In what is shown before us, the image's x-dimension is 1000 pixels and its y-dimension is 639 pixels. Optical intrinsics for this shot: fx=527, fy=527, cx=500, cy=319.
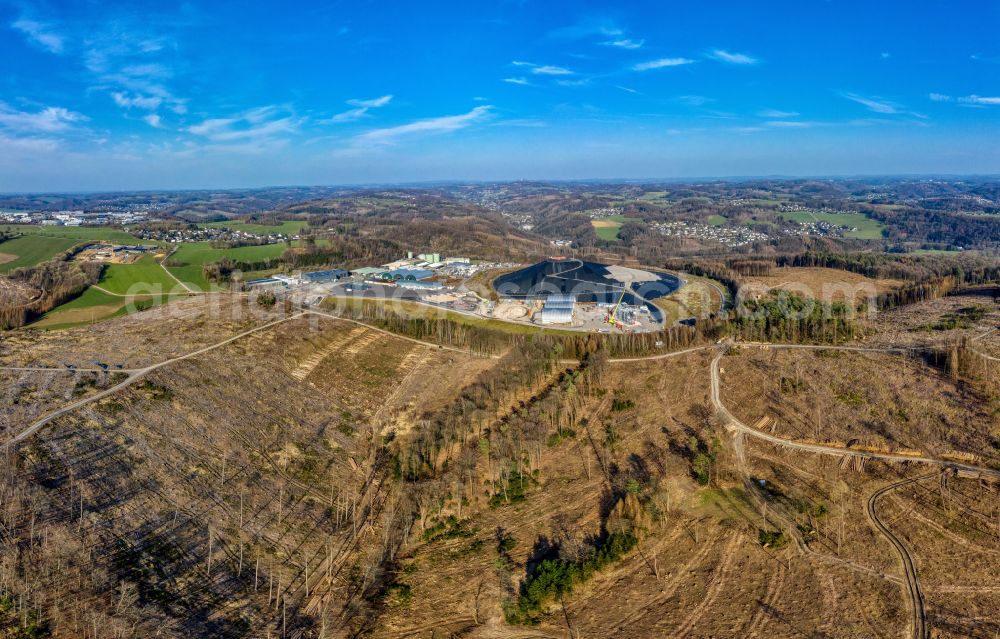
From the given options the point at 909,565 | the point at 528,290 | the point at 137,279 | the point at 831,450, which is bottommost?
the point at 909,565

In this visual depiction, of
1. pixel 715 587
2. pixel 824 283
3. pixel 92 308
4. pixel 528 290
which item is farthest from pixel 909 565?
pixel 92 308

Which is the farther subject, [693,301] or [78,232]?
[78,232]

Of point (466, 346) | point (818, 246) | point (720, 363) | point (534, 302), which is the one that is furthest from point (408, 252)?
point (818, 246)

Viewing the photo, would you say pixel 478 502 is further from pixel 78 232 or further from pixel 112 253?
pixel 78 232

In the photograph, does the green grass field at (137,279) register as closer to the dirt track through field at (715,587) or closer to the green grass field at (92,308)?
the green grass field at (92,308)

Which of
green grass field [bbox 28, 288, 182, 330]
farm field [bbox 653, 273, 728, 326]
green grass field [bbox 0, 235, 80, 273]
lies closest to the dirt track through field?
farm field [bbox 653, 273, 728, 326]

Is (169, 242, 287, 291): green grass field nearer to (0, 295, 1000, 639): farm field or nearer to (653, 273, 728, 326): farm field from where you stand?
(0, 295, 1000, 639): farm field
